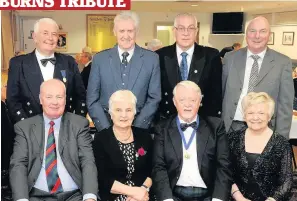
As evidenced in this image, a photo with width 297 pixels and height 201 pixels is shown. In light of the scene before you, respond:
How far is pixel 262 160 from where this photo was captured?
2645mm

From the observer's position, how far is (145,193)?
2658 mm

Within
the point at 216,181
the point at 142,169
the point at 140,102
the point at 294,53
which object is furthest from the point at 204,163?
the point at 294,53

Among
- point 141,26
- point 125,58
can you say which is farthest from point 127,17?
point 141,26

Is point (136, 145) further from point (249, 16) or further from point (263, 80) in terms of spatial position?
point (249, 16)

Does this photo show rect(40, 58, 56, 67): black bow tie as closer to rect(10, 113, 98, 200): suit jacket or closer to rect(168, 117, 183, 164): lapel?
rect(10, 113, 98, 200): suit jacket

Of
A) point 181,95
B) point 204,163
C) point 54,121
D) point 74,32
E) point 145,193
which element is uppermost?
point 74,32

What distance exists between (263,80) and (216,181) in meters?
0.93

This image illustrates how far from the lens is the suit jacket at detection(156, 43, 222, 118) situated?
3.15m

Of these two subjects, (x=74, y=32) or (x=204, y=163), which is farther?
(x=74, y=32)

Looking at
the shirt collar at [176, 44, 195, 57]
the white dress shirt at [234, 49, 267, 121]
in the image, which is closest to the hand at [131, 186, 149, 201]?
the white dress shirt at [234, 49, 267, 121]

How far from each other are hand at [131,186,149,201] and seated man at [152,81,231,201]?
0.08 m

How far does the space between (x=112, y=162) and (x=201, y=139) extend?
60 cm

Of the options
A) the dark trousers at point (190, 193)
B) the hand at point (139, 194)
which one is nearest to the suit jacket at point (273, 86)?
the dark trousers at point (190, 193)

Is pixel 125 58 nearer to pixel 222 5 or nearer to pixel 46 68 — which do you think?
pixel 46 68
